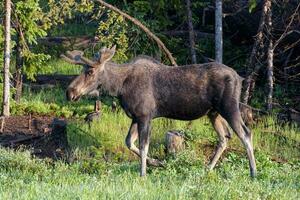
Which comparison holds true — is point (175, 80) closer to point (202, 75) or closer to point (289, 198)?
point (202, 75)

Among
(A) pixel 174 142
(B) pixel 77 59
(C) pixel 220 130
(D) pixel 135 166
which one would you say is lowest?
(D) pixel 135 166

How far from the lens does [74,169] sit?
1273 cm

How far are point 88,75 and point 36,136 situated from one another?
11.4 ft

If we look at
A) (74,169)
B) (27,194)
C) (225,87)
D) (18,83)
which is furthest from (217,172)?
(18,83)

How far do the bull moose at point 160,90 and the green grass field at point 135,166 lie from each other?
714mm

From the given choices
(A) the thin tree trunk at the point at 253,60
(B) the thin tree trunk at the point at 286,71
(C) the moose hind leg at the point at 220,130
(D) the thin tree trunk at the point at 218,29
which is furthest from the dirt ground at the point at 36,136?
(B) the thin tree trunk at the point at 286,71

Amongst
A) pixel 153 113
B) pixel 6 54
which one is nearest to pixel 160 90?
pixel 153 113

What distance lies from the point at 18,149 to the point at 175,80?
366 cm

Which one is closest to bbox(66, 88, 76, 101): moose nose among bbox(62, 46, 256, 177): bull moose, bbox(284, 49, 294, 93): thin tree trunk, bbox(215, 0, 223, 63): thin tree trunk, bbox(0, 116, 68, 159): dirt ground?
bbox(62, 46, 256, 177): bull moose

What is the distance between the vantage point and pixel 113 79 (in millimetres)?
13125

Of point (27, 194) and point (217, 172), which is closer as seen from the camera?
point (27, 194)

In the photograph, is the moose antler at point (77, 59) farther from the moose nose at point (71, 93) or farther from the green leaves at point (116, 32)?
the green leaves at point (116, 32)

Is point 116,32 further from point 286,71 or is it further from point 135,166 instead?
point 135,166

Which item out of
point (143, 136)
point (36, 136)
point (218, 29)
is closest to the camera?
point (143, 136)
